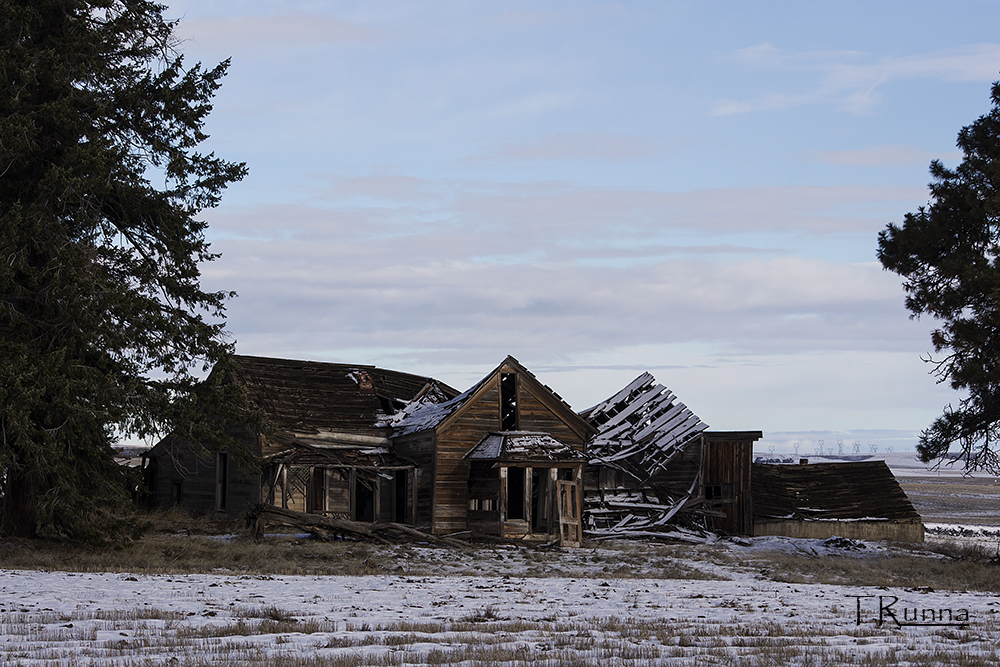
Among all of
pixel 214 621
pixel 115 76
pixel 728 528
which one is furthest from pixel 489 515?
pixel 214 621

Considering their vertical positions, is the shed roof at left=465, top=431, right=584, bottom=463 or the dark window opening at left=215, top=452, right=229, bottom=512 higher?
the shed roof at left=465, top=431, right=584, bottom=463

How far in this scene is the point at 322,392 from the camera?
4000cm

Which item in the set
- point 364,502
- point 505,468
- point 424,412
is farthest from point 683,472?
point 364,502

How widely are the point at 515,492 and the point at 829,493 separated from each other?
13.9m

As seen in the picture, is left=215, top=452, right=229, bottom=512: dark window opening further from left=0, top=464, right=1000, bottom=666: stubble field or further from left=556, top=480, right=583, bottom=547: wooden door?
left=556, top=480, right=583, bottom=547: wooden door

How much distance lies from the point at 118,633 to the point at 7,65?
16.3 meters

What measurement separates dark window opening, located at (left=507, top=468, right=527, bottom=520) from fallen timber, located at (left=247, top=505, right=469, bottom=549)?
9.27 meters

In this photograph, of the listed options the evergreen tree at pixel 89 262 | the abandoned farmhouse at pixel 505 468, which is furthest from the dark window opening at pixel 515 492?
the evergreen tree at pixel 89 262

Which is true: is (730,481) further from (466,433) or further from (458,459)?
(458,459)

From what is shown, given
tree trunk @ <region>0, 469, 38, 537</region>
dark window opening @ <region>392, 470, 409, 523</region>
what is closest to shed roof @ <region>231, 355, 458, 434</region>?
dark window opening @ <region>392, 470, 409, 523</region>

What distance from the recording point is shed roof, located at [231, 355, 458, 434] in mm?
37875

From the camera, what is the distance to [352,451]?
37.8 m

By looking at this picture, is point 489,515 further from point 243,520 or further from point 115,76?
point 115,76

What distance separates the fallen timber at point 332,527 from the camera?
29859 mm
